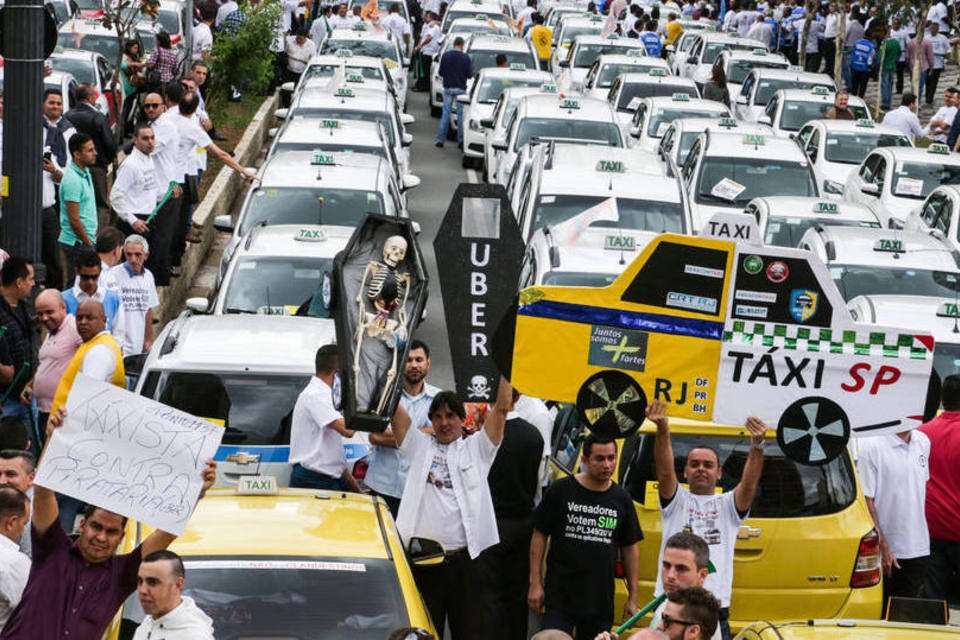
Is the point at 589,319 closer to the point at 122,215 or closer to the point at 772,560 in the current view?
the point at 772,560

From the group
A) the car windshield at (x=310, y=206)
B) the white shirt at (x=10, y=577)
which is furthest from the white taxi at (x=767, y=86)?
the white shirt at (x=10, y=577)

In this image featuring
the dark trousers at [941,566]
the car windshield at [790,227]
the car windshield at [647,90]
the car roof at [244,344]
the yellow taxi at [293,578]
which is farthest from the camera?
the car windshield at [647,90]

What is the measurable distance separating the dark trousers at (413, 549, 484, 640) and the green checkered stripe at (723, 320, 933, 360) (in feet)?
6.21

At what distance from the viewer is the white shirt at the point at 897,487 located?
1006 cm

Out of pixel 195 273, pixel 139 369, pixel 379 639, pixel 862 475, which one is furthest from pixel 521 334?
pixel 195 273

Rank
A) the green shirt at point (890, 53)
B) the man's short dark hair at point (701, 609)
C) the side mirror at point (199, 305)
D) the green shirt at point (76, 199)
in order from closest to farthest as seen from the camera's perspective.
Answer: the man's short dark hair at point (701, 609)
the side mirror at point (199, 305)
the green shirt at point (76, 199)
the green shirt at point (890, 53)

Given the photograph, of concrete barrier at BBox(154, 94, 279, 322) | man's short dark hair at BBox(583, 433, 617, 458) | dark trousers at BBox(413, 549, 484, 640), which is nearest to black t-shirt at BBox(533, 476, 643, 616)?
man's short dark hair at BBox(583, 433, 617, 458)

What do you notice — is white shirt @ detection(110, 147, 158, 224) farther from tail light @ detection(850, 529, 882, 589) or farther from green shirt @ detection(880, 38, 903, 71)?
green shirt @ detection(880, 38, 903, 71)

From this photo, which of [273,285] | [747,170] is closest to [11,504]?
[273,285]

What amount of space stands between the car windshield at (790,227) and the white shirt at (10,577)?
11.5 meters

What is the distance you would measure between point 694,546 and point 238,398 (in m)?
4.00

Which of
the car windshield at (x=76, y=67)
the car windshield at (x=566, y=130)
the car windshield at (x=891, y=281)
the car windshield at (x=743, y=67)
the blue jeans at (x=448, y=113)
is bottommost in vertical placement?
the blue jeans at (x=448, y=113)

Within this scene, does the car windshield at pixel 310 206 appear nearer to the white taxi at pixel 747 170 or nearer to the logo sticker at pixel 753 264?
the white taxi at pixel 747 170

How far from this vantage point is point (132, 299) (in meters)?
12.8
